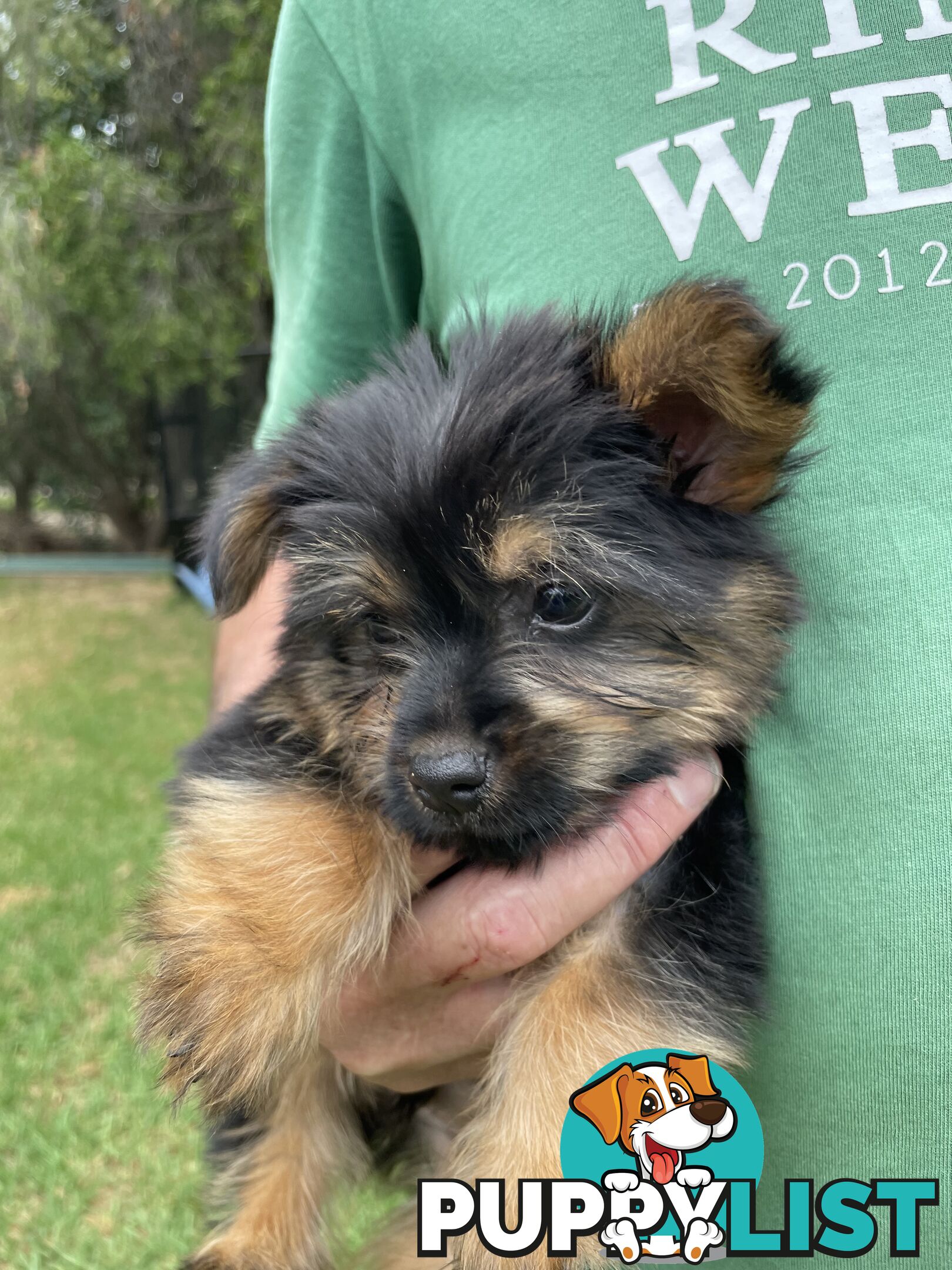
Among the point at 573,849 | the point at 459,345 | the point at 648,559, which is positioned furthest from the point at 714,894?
the point at 459,345

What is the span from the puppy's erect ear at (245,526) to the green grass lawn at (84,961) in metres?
0.60

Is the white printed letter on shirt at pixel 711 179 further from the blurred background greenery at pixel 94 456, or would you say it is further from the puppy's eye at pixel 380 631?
the blurred background greenery at pixel 94 456

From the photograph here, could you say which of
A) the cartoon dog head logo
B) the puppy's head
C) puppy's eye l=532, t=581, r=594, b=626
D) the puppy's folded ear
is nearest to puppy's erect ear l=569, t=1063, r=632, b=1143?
the cartoon dog head logo

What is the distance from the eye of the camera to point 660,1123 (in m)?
1.50

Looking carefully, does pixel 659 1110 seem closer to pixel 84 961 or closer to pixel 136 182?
pixel 84 961

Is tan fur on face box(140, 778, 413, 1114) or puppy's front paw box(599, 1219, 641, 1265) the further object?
tan fur on face box(140, 778, 413, 1114)

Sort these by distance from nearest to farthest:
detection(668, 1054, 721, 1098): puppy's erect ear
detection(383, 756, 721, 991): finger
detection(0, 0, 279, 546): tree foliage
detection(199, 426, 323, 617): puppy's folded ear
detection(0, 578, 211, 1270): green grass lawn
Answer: detection(668, 1054, 721, 1098): puppy's erect ear
detection(383, 756, 721, 991): finger
detection(199, 426, 323, 617): puppy's folded ear
detection(0, 578, 211, 1270): green grass lawn
detection(0, 0, 279, 546): tree foliage

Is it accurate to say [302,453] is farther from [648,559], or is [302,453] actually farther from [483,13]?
[483,13]

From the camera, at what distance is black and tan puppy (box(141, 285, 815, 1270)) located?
1.54 m

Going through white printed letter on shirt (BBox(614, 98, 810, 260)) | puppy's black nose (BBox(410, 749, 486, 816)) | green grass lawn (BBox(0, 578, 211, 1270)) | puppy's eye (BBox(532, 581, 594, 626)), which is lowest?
green grass lawn (BBox(0, 578, 211, 1270))

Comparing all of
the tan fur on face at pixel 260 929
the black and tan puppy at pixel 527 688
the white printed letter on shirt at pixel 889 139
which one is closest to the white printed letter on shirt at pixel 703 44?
the white printed letter on shirt at pixel 889 139

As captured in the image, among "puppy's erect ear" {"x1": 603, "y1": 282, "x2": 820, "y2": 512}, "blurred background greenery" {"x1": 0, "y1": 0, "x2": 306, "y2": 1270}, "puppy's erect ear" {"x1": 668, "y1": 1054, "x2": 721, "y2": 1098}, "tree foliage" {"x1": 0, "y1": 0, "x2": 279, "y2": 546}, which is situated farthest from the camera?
"tree foliage" {"x1": 0, "y1": 0, "x2": 279, "y2": 546}

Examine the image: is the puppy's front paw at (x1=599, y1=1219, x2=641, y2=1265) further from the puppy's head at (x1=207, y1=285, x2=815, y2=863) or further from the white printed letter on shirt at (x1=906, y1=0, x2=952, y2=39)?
the white printed letter on shirt at (x1=906, y1=0, x2=952, y2=39)

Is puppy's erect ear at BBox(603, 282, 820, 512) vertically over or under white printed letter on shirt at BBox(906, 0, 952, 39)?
under
